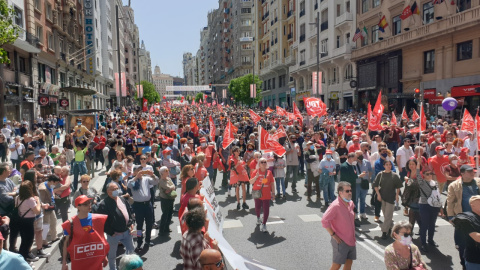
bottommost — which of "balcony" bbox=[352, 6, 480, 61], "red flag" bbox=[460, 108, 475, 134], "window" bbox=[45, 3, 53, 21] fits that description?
"red flag" bbox=[460, 108, 475, 134]

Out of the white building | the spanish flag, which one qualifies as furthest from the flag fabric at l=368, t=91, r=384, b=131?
the white building

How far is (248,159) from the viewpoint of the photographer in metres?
12.1

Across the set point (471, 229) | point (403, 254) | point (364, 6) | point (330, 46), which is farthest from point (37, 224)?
point (330, 46)

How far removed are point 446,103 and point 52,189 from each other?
1844 cm

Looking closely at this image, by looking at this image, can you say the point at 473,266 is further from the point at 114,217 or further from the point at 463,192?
the point at 114,217

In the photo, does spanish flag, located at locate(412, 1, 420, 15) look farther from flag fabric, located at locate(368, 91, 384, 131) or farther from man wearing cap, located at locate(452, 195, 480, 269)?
man wearing cap, located at locate(452, 195, 480, 269)

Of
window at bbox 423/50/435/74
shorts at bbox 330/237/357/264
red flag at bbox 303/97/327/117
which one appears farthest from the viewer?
window at bbox 423/50/435/74

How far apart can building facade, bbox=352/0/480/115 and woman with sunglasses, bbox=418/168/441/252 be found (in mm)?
17387

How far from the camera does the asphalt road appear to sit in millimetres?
6746

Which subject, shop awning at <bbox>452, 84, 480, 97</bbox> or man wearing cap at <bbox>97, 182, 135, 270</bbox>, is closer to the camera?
man wearing cap at <bbox>97, 182, 135, 270</bbox>

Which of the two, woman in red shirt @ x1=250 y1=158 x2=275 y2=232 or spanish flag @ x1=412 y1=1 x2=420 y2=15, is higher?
spanish flag @ x1=412 y1=1 x2=420 y2=15

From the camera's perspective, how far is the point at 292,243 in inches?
304

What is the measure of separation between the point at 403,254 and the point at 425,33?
27.8m

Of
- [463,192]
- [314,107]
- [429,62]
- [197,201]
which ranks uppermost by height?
[429,62]
